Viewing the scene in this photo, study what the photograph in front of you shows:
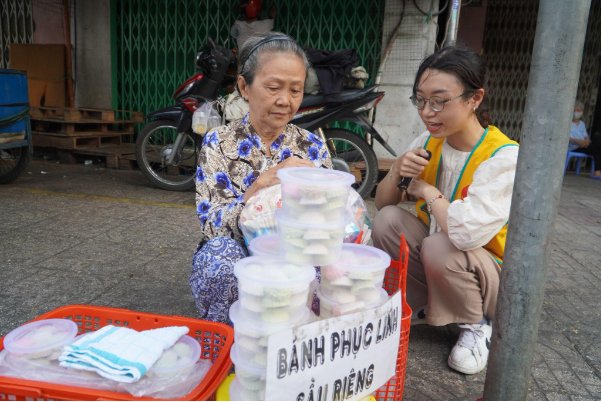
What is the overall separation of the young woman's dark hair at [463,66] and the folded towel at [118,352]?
143 cm

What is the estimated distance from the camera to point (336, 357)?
1.23 metres

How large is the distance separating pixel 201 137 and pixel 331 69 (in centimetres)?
147

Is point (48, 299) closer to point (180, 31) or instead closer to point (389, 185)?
point (389, 185)

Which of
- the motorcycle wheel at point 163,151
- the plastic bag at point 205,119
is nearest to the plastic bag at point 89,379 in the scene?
the plastic bag at point 205,119

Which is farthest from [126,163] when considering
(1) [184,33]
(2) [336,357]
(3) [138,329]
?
(2) [336,357]

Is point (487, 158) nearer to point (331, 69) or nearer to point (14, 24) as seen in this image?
point (331, 69)

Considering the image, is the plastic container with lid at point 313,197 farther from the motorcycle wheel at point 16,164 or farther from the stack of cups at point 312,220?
the motorcycle wheel at point 16,164

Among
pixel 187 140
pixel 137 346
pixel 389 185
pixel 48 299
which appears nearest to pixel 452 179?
pixel 389 185

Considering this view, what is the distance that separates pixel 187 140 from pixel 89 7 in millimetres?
3113

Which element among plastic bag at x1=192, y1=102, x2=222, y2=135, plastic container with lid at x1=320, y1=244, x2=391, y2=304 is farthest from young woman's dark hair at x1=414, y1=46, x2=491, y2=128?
plastic bag at x1=192, y1=102, x2=222, y2=135

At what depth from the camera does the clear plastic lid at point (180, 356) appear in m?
1.29

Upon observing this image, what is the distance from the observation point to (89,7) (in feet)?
21.4

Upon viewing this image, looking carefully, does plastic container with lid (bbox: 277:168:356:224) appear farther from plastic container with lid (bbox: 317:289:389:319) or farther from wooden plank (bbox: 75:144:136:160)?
wooden plank (bbox: 75:144:136:160)

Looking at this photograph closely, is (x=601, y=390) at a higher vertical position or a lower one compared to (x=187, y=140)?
lower
